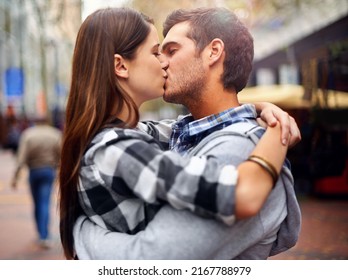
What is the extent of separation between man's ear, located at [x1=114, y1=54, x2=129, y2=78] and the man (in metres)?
0.17

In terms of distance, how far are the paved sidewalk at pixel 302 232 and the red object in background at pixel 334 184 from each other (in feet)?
0.65

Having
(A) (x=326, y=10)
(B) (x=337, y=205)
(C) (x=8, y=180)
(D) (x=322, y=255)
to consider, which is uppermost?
(A) (x=326, y=10)

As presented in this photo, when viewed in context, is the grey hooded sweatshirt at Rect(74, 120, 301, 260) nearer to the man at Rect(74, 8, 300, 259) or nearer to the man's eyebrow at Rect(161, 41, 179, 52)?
the man at Rect(74, 8, 300, 259)

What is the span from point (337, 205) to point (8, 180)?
9197 millimetres

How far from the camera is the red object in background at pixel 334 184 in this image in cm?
1185

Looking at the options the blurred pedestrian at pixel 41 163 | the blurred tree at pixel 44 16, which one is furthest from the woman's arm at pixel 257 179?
the blurred tree at pixel 44 16

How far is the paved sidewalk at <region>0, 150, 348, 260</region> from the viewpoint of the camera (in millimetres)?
6953

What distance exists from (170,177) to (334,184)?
35.5 feet

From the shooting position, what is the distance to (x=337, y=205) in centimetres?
1134

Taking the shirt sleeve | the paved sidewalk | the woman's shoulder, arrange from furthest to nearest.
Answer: the paved sidewalk, the woman's shoulder, the shirt sleeve

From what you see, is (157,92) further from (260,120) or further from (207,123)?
(260,120)

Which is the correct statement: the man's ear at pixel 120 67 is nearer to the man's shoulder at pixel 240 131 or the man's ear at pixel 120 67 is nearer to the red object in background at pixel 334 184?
the man's shoulder at pixel 240 131

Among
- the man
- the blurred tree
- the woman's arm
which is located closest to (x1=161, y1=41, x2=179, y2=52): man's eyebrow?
the man
